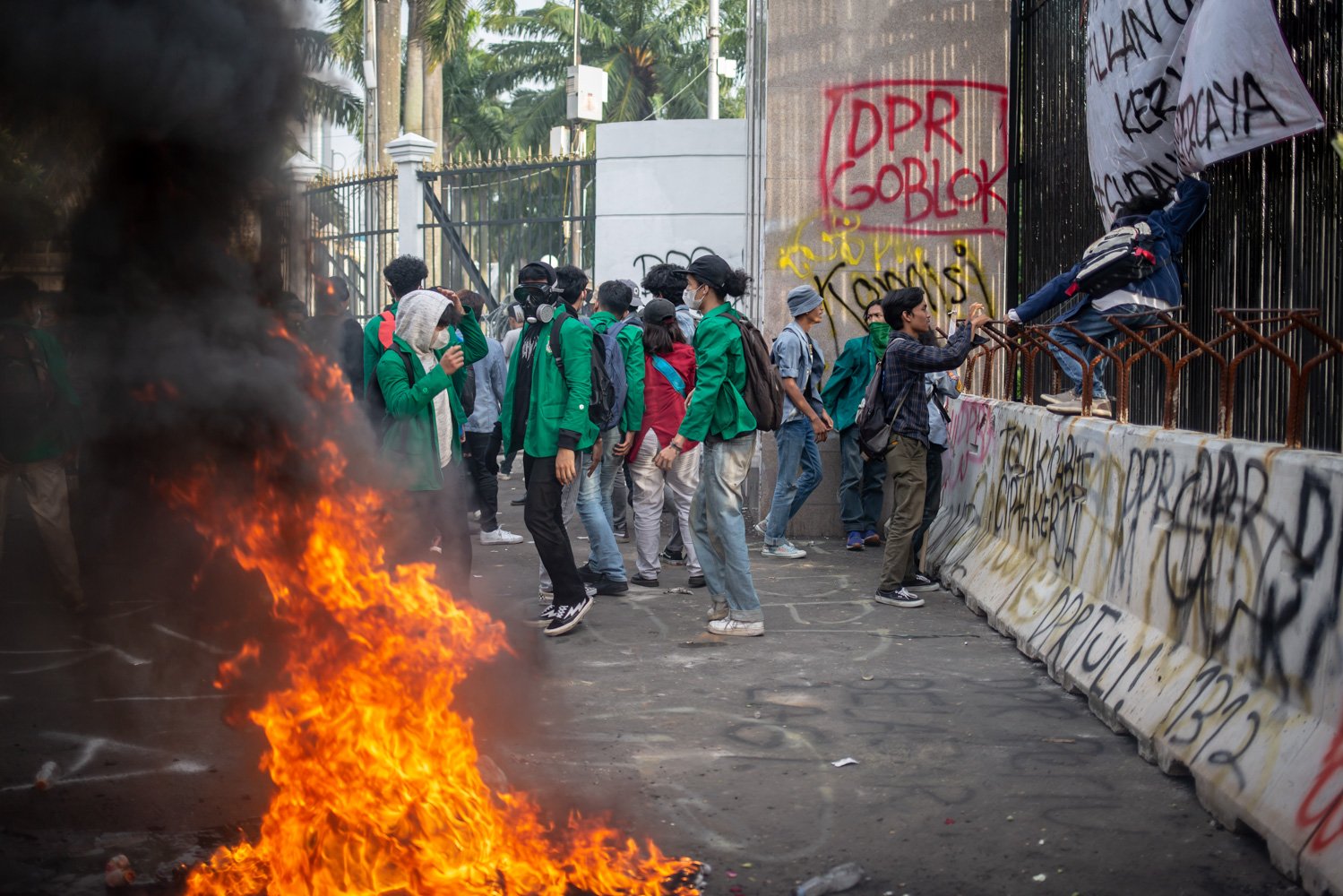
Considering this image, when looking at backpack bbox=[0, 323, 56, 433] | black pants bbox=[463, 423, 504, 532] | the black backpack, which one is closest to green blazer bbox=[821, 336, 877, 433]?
the black backpack

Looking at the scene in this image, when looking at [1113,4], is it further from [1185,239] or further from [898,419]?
[898,419]

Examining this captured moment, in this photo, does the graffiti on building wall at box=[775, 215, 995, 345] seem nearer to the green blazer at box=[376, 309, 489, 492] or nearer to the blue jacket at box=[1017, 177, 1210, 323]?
the blue jacket at box=[1017, 177, 1210, 323]

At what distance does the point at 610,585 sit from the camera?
8148 millimetres

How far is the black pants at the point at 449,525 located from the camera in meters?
6.69

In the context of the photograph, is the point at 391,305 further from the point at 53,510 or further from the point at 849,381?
the point at 849,381

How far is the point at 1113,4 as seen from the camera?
8.16 meters

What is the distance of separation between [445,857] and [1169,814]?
2.30 m

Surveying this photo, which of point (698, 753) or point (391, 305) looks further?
point (391, 305)

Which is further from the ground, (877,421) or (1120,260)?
(1120,260)

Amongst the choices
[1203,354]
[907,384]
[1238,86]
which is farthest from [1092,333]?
[1238,86]

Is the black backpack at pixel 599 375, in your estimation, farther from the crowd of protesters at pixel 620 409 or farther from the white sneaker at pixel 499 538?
the white sneaker at pixel 499 538

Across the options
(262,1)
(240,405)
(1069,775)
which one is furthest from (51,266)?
(1069,775)

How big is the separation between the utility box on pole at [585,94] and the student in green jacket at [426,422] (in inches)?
821

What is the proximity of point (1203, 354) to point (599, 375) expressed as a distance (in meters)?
3.36
